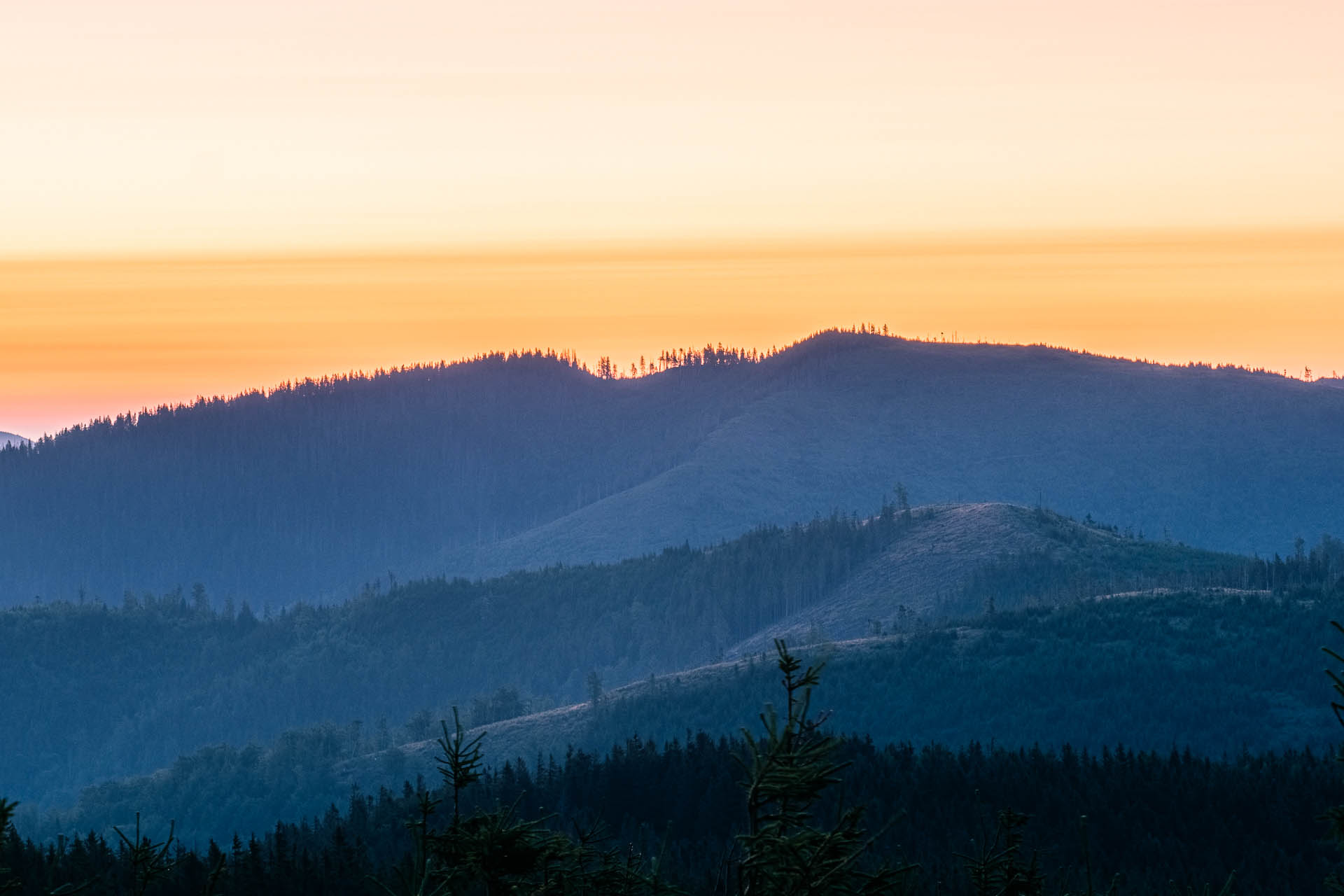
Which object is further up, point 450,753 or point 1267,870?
point 450,753

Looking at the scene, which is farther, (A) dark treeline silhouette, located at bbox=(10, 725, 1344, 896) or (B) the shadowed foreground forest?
(A) dark treeline silhouette, located at bbox=(10, 725, 1344, 896)

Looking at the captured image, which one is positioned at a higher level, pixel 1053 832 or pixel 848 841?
pixel 848 841

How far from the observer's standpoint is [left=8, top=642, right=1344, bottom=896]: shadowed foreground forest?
25.5 m

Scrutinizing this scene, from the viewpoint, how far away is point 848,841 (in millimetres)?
25438

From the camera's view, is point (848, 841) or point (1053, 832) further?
point (1053, 832)

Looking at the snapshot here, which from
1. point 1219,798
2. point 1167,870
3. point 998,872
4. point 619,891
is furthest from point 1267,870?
point 619,891

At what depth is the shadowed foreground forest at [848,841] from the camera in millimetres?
25453

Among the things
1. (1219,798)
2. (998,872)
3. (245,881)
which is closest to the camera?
(998,872)

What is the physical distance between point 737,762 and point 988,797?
159 m

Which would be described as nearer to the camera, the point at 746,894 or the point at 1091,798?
the point at 746,894

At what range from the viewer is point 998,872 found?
42.8m

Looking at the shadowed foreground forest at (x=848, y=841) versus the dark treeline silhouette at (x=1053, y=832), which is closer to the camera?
the shadowed foreground forest at (x=848, y=841)

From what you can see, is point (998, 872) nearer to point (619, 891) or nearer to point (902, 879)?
point (619, 891)

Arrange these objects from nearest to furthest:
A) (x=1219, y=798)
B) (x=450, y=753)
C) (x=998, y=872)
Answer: (x=450, y=753)
(x=998, y=872)
(x=1219, y=798)
